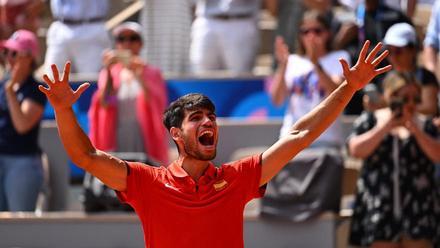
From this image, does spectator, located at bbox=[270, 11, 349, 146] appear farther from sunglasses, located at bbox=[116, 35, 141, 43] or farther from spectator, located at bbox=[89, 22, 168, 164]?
sunglasses, located at bbox=[116, 35, 141, 43]

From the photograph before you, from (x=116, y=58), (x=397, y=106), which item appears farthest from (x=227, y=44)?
(x=397, y=106)

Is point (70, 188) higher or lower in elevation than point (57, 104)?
lower

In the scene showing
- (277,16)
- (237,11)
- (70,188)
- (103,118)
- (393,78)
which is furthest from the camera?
(277,16)

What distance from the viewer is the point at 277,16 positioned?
1230 centimetres

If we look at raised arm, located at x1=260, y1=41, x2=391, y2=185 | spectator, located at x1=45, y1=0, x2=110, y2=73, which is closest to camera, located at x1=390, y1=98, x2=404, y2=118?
raised arm, located at x1=260, y1=41, x2=391, y2=185

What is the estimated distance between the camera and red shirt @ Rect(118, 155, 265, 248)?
18.3 ft

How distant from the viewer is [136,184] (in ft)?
18.7

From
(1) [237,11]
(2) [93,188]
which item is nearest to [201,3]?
(1) [237,11]

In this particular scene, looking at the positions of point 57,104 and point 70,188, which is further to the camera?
point 70,188

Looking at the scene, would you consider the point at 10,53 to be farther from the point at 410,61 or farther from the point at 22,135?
the point at 410,61

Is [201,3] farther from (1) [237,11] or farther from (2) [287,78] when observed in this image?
(2) [287,78]

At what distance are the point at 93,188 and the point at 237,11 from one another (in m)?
3.00

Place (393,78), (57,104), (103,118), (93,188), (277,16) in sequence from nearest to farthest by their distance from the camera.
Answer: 1. (57,104)
2. (393,78)
3. (93,188)
4. (103,118)
5. (277,16)

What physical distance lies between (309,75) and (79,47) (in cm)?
298
